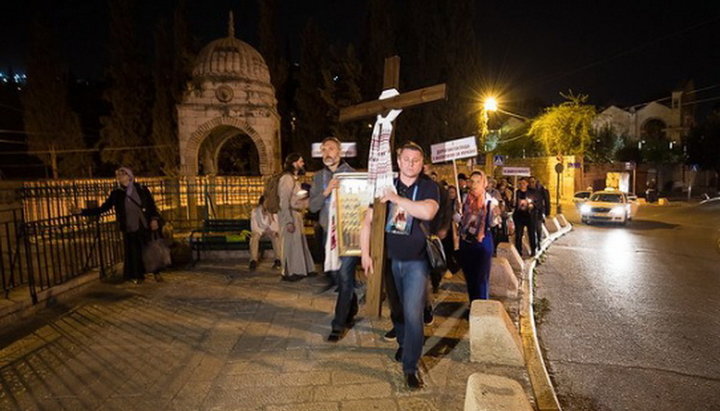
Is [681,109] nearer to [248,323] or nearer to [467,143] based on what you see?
[467,143]

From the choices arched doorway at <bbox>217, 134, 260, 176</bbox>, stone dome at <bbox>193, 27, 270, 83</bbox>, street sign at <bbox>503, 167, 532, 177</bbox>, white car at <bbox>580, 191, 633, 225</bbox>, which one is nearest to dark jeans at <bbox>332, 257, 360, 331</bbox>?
street sign at <bbox>503, 167, 532, 177</bbox>

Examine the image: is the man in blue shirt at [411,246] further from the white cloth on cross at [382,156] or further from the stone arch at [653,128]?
the stone arch at [653,128]

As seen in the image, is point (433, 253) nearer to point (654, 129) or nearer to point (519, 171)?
point (519, 171)

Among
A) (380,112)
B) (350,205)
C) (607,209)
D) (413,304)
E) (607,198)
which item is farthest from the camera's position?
(607,198)

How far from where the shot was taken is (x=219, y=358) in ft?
15.0

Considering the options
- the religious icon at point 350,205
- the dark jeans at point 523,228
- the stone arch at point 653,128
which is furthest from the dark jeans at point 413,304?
the stone arch at point 653,128

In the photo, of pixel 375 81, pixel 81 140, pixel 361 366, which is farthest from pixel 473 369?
pixel 81 140

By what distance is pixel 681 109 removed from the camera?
201 ft

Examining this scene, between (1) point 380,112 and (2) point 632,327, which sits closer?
(1) point 380,112

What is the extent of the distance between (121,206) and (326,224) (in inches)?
143

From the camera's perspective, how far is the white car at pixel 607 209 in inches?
768

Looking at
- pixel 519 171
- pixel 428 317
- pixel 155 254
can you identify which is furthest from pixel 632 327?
pixel 519 171

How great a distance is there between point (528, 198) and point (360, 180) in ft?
21.2

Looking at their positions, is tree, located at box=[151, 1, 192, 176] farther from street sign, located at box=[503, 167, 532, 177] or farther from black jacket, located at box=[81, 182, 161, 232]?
black jacket, located at box=[81, 182, 161, 232]
